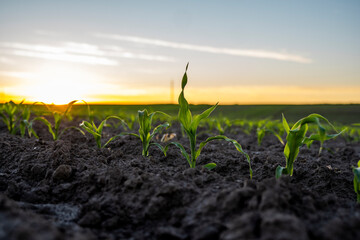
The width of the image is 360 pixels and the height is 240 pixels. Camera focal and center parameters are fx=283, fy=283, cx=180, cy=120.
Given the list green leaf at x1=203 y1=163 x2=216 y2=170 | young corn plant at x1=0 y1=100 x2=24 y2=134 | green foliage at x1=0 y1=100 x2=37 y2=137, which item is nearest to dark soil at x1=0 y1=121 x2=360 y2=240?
green leaf at x1=203 y1=163 x2=216 y2=170

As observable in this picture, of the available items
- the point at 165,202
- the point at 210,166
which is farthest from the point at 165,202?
the point at 210,166

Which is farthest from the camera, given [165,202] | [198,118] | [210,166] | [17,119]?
[17,119]

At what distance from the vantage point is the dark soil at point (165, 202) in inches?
51.6

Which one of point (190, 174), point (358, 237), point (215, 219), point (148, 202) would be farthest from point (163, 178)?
point (358, 237)

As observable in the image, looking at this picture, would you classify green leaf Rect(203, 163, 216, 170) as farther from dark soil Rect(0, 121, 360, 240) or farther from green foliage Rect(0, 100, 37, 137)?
green foliage Rect(0, 100, 37, 137)

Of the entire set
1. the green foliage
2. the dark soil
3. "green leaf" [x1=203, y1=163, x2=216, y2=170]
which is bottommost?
the dark soil

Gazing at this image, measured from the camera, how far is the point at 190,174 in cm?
209

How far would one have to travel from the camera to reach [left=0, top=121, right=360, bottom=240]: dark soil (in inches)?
51.6

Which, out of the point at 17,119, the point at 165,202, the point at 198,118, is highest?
the point at 198,118

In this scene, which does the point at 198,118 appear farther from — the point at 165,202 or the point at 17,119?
the point at 17,119

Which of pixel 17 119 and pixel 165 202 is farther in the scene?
pixel 17 119

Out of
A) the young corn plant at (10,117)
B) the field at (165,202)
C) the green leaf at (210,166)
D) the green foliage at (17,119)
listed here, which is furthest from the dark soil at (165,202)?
the young corn plant at (10,117)

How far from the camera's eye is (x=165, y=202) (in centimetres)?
170

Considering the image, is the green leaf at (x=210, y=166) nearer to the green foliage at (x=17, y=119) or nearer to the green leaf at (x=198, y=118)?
the green leaf at (x=198, y=118)
